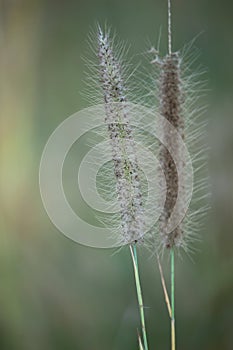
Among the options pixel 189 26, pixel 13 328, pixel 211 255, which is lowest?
pixel 13 328

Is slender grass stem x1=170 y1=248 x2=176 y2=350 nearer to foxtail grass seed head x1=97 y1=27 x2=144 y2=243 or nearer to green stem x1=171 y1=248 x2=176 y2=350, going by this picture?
green stem x1=171 y1=248 x2=176 y2=350

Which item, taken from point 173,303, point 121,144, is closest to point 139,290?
point 173,303

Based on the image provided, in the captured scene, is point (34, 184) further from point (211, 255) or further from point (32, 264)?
point (211, 255)

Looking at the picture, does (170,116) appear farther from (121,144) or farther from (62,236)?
(62,236)

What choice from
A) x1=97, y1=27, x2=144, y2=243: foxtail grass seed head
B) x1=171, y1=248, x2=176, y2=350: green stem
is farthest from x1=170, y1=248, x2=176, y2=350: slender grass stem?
x1=97, y1=27, x2=144, y2=243: foxtail grass seed head

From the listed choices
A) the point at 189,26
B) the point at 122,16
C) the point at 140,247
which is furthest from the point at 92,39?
the point at 140,247
